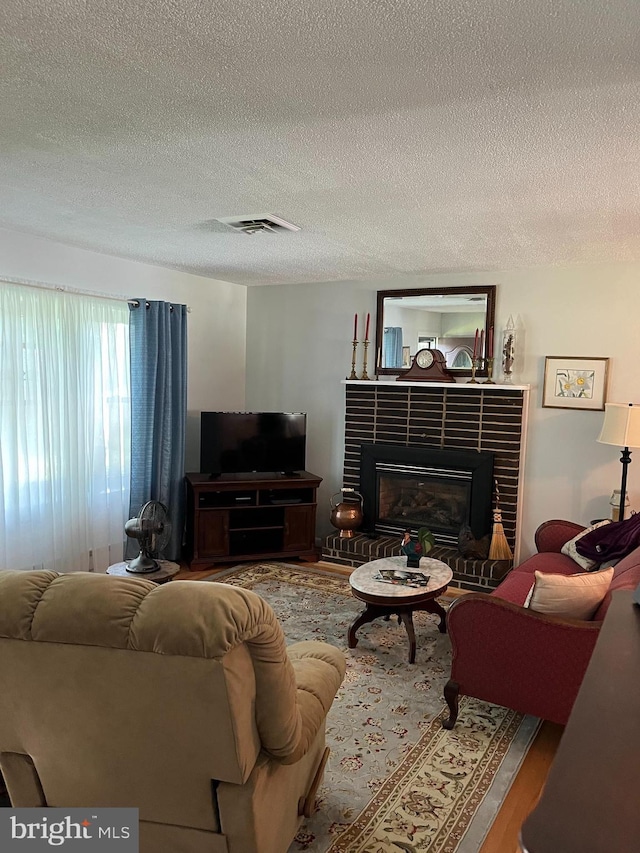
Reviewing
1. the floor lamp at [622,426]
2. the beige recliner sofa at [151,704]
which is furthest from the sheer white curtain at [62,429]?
the floor lamp at [622,426]

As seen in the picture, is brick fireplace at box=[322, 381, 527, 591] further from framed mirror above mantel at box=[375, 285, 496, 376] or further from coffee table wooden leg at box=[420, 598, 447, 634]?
A: coffee table wooden leg at box=[420, 598, 447, 634]

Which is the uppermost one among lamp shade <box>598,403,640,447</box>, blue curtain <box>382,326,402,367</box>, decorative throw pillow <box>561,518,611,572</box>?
blue curtain <box>382,326,402,367</box>

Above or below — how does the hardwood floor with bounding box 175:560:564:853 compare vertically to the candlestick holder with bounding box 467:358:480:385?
below

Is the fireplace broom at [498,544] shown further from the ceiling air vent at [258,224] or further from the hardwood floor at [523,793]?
the ceiling air vent at [258,224]

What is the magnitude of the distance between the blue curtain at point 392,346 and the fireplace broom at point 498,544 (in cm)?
156

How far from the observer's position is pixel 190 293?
219 inches

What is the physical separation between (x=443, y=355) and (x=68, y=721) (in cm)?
423

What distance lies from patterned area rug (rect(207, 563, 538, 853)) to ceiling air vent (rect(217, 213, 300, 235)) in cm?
247

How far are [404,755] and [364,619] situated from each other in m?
1.00

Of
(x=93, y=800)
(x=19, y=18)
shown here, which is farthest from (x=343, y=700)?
(x=19, y=18)

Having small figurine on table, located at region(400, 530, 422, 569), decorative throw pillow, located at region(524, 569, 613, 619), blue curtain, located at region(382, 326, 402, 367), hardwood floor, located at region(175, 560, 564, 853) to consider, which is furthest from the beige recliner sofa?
blue curtain, located at region(382, 326, 402, 367)

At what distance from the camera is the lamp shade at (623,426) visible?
4055 millimetres

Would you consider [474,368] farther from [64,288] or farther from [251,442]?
[64,288]

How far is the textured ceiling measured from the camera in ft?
5.06
